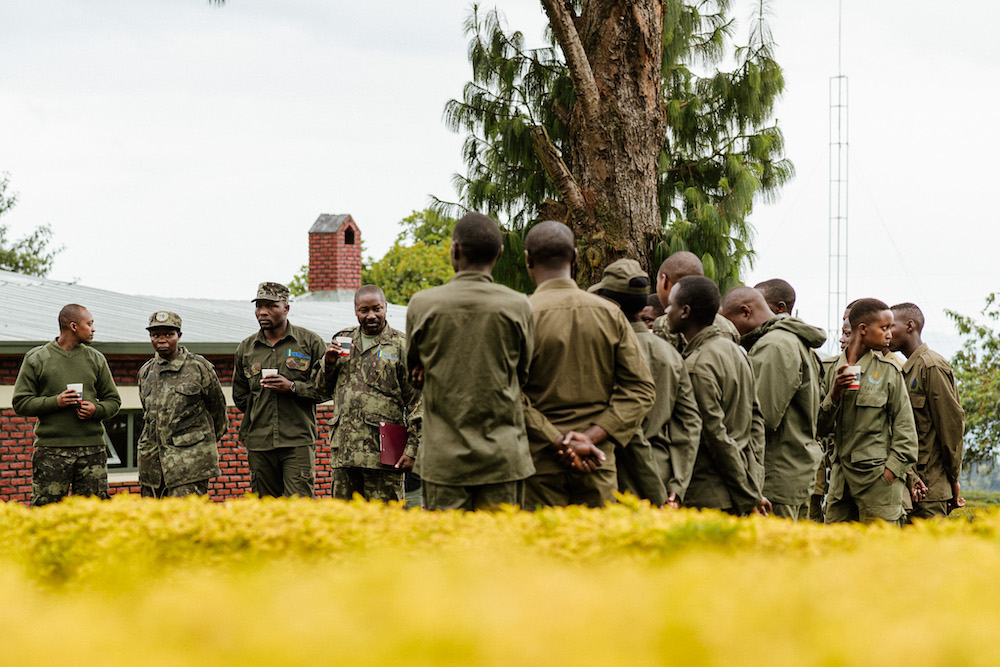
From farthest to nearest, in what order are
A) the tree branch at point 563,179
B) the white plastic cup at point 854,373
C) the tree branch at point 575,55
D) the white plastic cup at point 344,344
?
1. the tree branch at point 563,179
2. the tree branch at point 575,55
3. the white plastic cup at point 344,344
4. the white plastic cup at point 854,373

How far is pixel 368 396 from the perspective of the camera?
23.9 feet

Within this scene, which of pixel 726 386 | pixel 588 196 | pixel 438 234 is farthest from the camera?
pixel 438 234

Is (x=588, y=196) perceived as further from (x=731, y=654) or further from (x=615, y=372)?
(x=731, y=654)

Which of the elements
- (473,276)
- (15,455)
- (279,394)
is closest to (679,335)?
(473,276)

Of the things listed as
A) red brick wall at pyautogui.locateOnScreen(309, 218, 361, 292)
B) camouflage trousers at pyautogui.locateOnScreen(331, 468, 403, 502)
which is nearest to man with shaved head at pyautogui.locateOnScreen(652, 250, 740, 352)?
camouflage trousers at pyautogui.locateOnScreen(331, 468, 403, 502)

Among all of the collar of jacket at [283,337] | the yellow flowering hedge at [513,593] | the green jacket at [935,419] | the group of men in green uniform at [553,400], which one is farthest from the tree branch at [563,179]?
the yellow flowering hedge at [513,593]

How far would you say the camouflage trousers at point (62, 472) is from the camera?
827 cm

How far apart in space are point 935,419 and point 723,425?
3.22 meters

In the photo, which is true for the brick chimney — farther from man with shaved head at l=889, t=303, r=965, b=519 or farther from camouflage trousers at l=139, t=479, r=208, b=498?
man with shaved head at l=889, t=303, r=965, b=519

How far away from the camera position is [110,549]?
376cm

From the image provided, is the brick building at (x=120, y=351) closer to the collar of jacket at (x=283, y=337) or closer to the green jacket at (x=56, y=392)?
the green jacket at (x=56, y=392)

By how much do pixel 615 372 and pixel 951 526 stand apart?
1.67 metres

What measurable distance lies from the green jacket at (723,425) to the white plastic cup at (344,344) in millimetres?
2634

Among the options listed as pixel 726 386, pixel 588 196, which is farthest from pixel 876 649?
pixel 588 196
